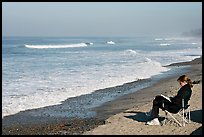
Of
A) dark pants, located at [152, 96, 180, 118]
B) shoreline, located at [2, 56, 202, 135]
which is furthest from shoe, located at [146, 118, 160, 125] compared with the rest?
shoreline, located at [2, 56, 202, 135]

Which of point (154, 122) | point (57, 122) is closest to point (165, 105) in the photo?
point (154, 122)

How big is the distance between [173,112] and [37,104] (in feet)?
17.5

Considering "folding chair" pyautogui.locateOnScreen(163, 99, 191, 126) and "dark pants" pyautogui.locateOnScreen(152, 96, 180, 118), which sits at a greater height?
"dark pants" pyautogui.locateOnScreen(152, 96, 180, 118)

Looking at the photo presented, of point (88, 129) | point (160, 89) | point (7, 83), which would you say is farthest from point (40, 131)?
point (7, 83)

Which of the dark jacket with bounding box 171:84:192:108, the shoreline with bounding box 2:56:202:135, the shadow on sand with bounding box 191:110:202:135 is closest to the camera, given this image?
the shadow on sand with bounding box 191:110:202:135

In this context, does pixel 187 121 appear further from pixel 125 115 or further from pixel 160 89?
pixel 160 89

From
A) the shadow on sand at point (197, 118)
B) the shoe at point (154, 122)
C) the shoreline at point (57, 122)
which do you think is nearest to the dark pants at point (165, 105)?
the shoe at point (154, 122)

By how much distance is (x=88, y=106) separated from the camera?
12.3m

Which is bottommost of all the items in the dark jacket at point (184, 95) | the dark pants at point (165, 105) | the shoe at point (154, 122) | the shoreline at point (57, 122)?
the shoreline at point (57, 122)

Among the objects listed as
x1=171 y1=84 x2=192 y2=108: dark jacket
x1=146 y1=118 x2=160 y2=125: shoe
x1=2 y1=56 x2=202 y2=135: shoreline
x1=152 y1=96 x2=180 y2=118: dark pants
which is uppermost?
x1=171 y1=84 x2=192 y2=108: dark jacket

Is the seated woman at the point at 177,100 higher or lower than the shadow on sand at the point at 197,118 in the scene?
higher

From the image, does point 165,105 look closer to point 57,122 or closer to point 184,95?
point 184,95

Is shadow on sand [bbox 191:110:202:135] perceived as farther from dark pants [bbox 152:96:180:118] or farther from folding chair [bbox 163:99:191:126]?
dark pants [bbox 152:96:180:118]

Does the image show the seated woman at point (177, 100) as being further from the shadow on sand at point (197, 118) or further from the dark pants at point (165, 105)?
the shadow on sand at point (197, 118)
